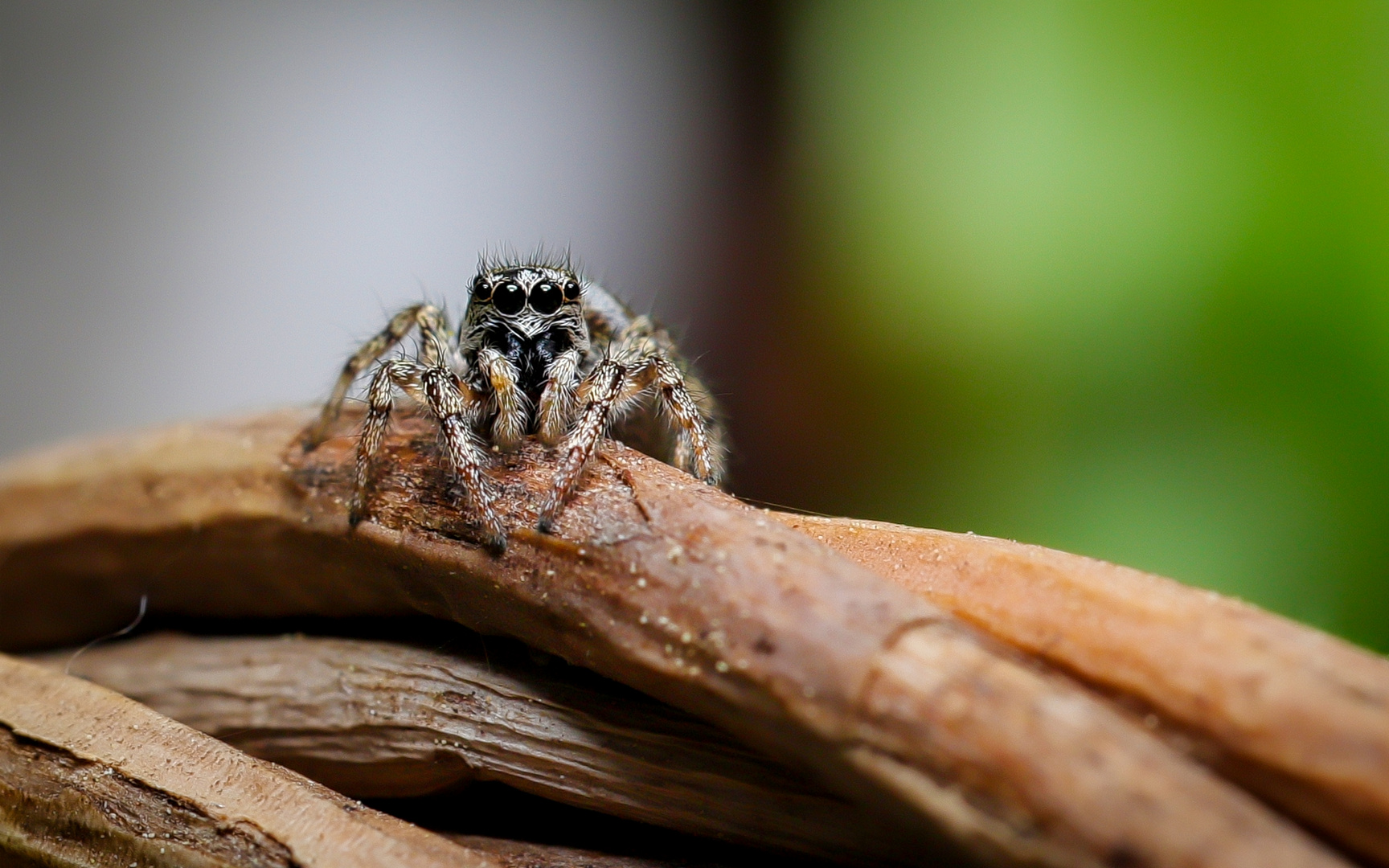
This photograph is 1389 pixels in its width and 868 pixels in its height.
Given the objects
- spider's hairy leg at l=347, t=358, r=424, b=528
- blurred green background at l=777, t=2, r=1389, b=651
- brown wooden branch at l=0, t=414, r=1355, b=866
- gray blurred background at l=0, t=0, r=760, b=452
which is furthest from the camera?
gray blurred background at l=0, t=0, r=760, b=452

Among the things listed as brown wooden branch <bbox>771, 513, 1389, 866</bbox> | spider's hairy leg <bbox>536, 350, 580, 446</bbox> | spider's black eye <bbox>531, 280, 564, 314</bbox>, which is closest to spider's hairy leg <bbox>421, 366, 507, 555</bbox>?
spider's hairy leg <bbox>536, 350, 580, 446</bbox>

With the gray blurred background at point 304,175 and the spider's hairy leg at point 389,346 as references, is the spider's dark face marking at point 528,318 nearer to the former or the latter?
the spider's hairy leg at point 389,346

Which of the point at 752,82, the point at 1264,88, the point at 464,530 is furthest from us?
the point at 752,82

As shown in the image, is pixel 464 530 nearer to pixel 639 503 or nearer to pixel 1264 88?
pixel 639 503

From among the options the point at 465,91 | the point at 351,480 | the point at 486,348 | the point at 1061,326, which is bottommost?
the point at 351,480

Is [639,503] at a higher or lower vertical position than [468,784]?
higher

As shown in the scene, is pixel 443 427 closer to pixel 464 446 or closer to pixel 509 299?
pixel 464 446

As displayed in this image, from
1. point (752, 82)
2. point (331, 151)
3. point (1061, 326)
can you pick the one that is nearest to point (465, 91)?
point (331, 151)

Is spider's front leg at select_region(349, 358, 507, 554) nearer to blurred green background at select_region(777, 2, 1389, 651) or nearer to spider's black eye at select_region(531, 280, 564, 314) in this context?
spider's black eye at select_region(531, 280, 564, 314)
